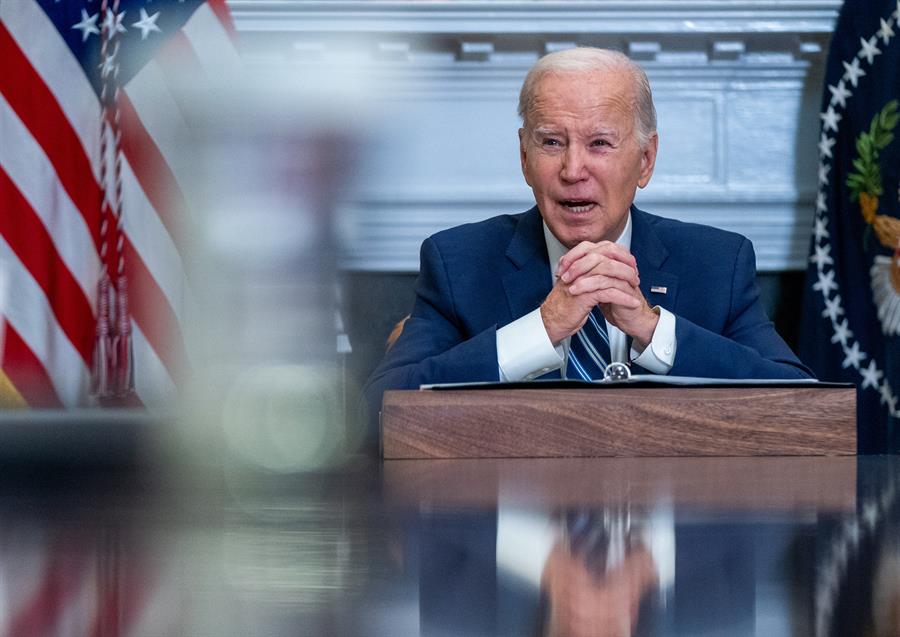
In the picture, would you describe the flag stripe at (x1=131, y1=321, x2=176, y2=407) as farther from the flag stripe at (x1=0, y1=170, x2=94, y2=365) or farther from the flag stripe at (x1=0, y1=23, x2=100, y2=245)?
the flag stripe at (x1=0, y1=23, x2=100, y2=245)

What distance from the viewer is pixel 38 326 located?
8.96ft

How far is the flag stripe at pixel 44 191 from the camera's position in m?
2.73

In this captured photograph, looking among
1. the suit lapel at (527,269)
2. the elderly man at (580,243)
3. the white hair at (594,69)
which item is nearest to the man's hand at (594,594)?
the elderly man at (580,243)

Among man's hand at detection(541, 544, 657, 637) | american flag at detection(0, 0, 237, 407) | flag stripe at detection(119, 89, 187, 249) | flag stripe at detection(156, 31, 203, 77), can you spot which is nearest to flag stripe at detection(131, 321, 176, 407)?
american flag at detection(0, 0, 237, 407)

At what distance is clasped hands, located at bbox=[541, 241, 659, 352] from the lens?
2031 mm

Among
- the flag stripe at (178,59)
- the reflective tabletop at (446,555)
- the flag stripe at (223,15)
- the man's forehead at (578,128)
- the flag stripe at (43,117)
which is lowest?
the reflective tabletop at (446,555)

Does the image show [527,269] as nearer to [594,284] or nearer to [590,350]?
[590,350]

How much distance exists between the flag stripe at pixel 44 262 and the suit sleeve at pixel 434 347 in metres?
0.90

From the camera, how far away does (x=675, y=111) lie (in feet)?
10.6

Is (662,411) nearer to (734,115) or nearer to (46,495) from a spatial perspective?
(46,495)

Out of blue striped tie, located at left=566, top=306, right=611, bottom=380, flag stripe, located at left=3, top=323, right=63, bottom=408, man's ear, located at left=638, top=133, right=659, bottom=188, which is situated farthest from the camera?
flag stripe, located at left=3, top=323, right=63, bottom=408

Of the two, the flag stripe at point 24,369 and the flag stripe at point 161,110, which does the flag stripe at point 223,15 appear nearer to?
the flag stripe at point 161,110

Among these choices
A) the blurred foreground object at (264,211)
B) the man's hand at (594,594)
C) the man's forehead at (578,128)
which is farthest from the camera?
the blurred foreground object at (264,211)

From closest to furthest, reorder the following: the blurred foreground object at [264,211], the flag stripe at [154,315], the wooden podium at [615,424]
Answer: the wooden podium at [615,424]
the flag stripe at [154,315]
the blurred foreground object at [264,211]
